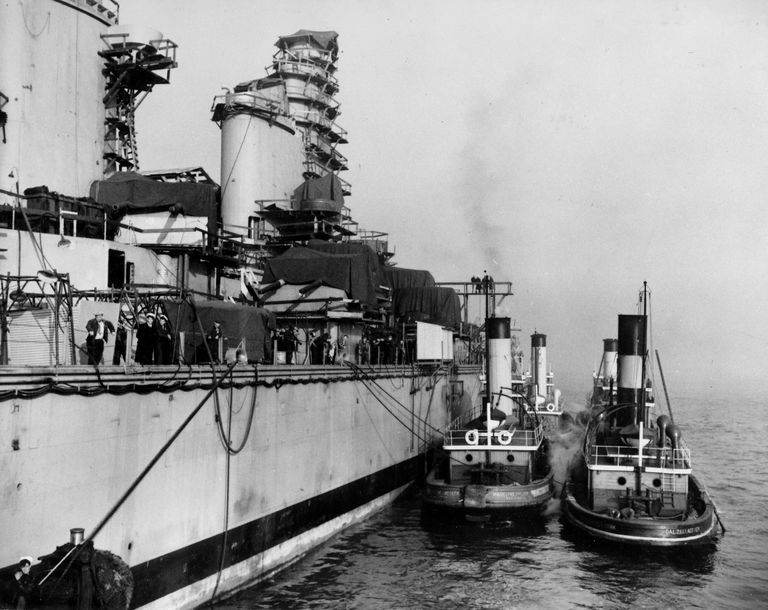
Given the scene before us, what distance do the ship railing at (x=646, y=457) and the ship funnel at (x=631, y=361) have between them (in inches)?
89.1

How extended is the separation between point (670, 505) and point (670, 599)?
5388mm

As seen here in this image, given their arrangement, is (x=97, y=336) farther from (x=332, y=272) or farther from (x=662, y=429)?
(x=662, y=429)

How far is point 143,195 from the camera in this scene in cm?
3111

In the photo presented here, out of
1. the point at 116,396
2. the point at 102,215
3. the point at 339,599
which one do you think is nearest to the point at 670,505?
the point at 339,599

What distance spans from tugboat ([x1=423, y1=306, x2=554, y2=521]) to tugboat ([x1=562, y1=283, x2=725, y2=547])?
71.4 inches

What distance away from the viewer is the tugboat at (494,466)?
26.2 m

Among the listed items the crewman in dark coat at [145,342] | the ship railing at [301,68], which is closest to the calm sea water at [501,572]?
the crewman in dark coat at [145,342]

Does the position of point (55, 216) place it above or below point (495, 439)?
above

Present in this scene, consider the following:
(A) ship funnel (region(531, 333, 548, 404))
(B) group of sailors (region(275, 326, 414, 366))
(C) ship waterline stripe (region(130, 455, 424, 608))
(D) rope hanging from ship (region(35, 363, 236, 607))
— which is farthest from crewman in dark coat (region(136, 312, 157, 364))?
(A) ship funnel (region(531, 333, 548, 404))

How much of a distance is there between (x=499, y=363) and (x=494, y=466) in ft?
15.8

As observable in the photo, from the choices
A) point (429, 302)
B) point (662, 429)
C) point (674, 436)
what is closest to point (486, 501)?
point (662, 429)

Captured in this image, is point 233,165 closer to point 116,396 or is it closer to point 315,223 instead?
point 315,223

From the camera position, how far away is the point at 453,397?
140 ft

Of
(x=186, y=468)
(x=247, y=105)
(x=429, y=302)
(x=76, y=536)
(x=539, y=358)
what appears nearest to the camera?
(x=76, y=536)
